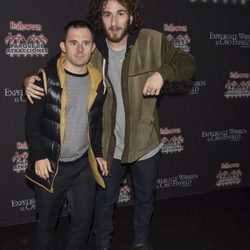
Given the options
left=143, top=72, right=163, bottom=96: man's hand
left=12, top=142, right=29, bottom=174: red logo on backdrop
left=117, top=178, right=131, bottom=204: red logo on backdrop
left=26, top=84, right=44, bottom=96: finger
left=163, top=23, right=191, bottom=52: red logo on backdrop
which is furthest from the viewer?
left=117, top=178, right=131, bottom=204: red logo on backdrop

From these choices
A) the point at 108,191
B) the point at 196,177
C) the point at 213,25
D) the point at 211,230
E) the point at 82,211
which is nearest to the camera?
the point at 82,211

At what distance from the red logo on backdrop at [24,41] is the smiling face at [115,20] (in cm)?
106

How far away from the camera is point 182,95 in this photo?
13.3 ft

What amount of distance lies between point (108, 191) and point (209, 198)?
1.84 m

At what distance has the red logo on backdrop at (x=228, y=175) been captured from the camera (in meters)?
4.49

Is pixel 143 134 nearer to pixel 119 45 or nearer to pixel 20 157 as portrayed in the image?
pixel 119 45

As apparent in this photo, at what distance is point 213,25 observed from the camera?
13.4 feet

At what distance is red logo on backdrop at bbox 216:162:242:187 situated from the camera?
4.49 m

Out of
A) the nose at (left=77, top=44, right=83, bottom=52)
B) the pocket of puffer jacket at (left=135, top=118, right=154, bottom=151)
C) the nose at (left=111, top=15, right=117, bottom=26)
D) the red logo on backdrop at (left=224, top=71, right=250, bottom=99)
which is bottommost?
the pocket of puffer jacket at (left=135, top=118, right=154, bottom=151)

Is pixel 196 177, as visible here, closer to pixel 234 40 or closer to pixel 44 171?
pixel 234 40

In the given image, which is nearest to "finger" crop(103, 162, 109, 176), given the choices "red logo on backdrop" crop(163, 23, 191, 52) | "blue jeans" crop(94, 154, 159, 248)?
"blue jeans" crop(94, 154, 159, 248)

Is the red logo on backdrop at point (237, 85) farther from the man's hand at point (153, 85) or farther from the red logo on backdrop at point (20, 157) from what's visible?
the red logo on backdrop at point (20, 157)

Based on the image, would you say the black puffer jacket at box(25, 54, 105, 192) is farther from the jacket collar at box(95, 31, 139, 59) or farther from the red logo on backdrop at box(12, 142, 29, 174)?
the red logo on backdrop at box(12, 142, 29, 174)

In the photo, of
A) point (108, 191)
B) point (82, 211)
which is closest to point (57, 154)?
point (82, 211)
